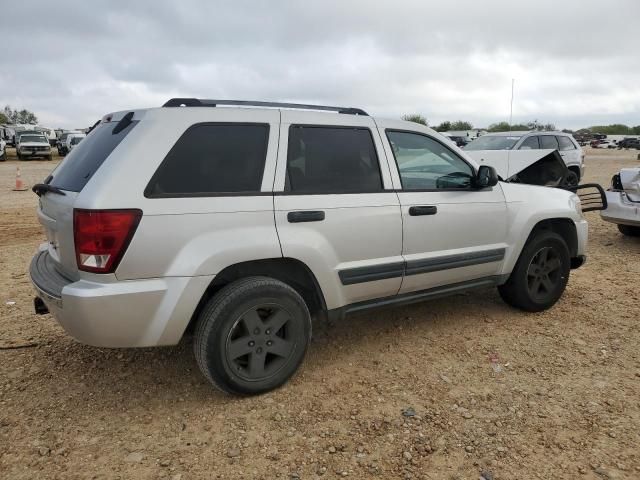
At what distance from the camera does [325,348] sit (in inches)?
153

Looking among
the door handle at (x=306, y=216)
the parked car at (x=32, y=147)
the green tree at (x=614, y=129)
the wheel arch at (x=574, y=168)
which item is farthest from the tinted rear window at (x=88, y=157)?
the green tree at (x=614, y=129)

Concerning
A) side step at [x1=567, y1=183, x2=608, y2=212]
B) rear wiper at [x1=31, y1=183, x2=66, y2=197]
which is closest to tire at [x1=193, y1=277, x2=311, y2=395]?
rear wiper at [x1=31, y1=183, x2=66, y2=197]

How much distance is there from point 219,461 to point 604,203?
569cm

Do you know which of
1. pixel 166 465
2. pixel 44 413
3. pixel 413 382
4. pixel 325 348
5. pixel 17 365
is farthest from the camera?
pixel 325 348

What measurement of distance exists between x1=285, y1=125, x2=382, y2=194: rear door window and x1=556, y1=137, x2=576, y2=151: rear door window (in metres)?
11.2

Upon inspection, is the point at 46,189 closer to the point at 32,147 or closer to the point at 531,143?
the point at 531,143

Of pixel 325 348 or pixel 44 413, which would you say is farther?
pixel 325 348

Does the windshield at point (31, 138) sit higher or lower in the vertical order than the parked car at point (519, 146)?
higher

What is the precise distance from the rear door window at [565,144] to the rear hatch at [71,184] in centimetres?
1249

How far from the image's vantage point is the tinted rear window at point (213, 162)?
281cm

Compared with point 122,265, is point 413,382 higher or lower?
lower

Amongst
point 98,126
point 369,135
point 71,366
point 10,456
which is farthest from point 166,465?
point 369,135

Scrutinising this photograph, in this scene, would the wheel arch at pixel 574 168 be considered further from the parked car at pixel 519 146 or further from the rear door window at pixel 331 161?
the rear door window at pixel 331 161

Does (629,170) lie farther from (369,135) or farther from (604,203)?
(369,135)
